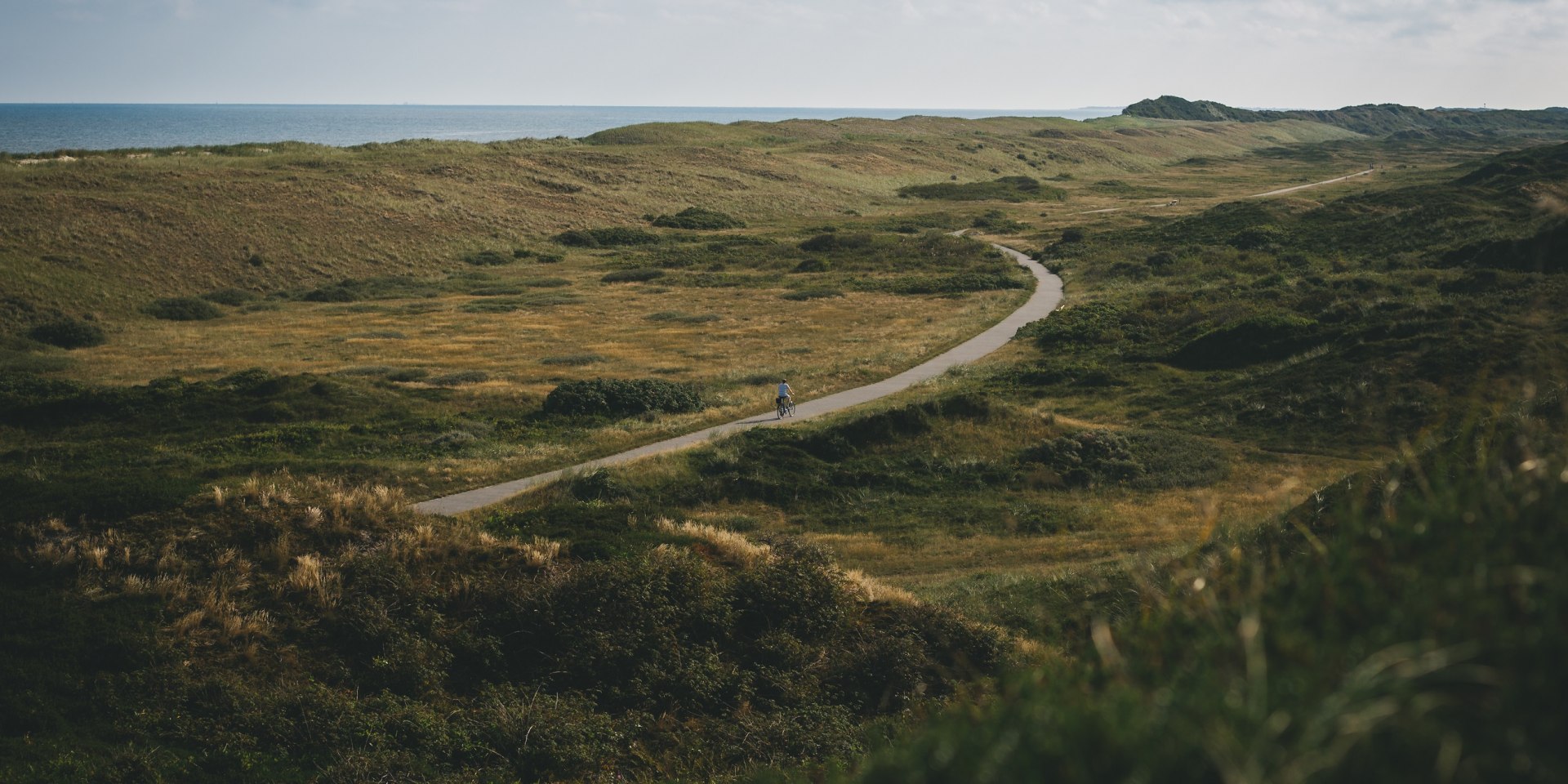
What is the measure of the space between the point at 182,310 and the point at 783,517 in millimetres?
47225

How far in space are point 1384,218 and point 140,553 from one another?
242 ft

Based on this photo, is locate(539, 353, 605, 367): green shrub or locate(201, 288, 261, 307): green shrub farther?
locate(201, 288, 261, 307): green shrub

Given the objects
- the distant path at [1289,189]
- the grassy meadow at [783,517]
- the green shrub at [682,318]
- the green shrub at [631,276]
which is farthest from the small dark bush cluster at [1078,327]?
the distant path at [1289,189]

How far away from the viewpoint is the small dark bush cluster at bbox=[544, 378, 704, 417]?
32.0 meters

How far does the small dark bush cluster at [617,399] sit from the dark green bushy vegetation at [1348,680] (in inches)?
1121

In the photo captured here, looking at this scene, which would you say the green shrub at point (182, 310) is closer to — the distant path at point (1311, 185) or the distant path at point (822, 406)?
the distant path at point (822, 406)

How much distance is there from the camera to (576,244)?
88875 mm

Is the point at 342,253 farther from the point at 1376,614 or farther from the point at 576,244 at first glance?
the point at 1376,614

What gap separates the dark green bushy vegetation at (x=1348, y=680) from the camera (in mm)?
3037

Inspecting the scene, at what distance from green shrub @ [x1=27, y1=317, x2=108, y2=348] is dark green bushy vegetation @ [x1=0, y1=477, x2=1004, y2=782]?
42.1 metres

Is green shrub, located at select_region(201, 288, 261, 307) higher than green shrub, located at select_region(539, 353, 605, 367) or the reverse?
higher

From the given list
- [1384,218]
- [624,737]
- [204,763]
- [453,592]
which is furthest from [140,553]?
[1384,218]

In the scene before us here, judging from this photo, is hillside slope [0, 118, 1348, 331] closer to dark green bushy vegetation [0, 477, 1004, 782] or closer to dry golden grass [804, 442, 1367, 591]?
dark green bushy vegetation [0, 477, 1004, 782]

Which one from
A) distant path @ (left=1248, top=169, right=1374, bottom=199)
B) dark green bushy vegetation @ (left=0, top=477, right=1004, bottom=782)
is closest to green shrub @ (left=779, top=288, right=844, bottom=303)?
dark green bushy vegetation @ (left=0, top=477, right=1004, bottom=782)
